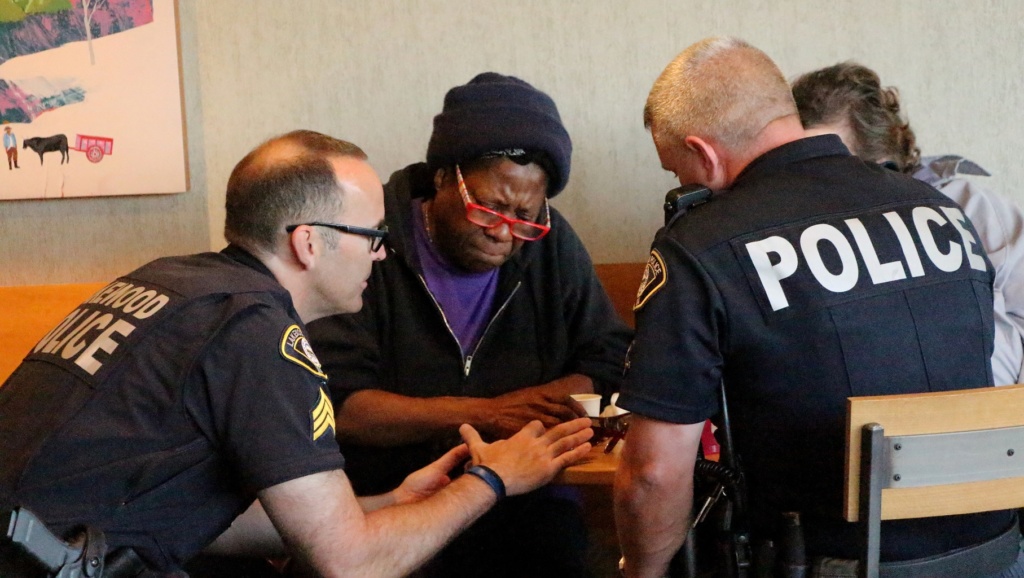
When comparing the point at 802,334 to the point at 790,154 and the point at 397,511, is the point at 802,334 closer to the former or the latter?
the point at 790,154

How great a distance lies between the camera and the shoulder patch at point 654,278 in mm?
1662

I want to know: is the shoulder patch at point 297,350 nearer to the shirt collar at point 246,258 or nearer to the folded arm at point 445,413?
the shirt collar at point 246,258

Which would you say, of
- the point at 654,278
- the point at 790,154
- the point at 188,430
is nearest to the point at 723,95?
the point at 790,154

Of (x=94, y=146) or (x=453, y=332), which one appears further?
(x=94, y=146)

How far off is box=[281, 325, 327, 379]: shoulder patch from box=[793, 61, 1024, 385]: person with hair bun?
4.69 feet

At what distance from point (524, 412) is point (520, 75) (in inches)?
54.0

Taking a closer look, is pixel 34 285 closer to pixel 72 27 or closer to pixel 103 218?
pixel 103 218

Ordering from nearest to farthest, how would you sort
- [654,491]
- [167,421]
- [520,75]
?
[167,421], [654,491], [520,75]

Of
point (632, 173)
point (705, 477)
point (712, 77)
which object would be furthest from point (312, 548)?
point (632, 173)

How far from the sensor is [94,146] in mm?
3420

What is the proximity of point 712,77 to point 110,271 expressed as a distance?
8.22 ft

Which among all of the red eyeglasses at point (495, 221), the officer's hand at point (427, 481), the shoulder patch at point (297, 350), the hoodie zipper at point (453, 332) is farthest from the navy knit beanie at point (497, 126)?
the shoulder patch at point (297, 350)

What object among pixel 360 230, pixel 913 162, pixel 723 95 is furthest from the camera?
pixel 913 162

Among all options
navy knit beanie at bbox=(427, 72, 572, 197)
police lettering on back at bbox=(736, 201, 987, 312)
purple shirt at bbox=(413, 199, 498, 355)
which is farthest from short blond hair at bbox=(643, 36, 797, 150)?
purple shirt at bbox=(413, 199, 498, 355)
